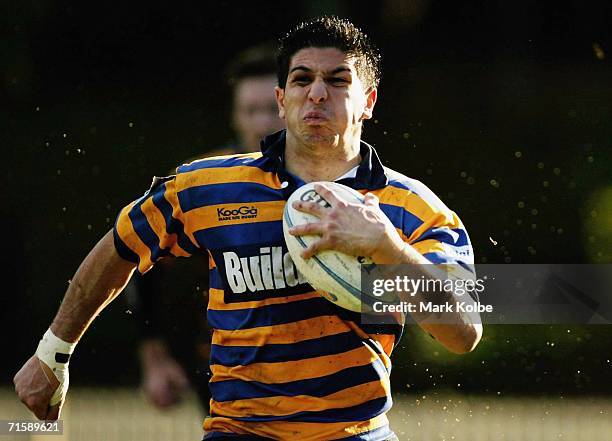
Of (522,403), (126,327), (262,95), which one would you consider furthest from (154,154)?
(262,95)

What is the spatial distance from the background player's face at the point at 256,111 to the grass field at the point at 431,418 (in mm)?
3546

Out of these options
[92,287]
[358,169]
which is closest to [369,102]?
[358,169]

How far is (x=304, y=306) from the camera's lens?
391 centimetres

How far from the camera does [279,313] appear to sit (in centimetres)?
392

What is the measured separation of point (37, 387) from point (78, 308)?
32 cm

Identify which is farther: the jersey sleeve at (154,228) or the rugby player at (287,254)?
the jersey sleeve at (154,228)

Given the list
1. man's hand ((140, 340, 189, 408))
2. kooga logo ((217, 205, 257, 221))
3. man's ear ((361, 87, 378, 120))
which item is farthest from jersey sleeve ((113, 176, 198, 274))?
man's hand ((140, 340, 189, 408))

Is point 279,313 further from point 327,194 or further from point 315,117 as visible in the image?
point 315,117

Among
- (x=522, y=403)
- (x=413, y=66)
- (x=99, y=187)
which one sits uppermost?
(x=413, y=66)

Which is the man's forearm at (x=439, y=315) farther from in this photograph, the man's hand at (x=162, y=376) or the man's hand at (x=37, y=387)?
the man's hand at (x=162, y=376)

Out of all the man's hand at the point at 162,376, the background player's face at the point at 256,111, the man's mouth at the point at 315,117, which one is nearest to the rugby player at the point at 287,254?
the man's mouth at the point at 315,117

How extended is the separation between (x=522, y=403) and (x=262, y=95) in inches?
202

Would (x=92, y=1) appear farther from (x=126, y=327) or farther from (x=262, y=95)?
(x=262, y=95)

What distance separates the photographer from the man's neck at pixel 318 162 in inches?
162
